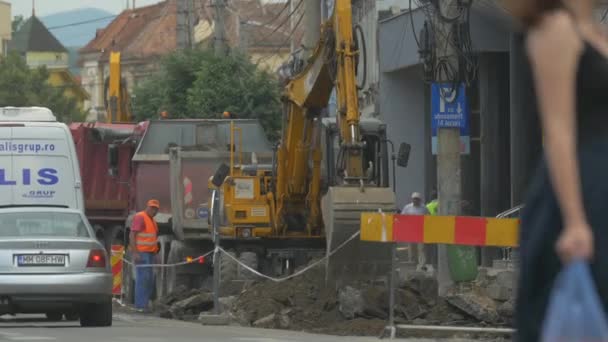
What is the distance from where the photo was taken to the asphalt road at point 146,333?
16.4m

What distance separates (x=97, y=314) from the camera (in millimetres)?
19391

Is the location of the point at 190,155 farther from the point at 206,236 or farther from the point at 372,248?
the point at 372,248

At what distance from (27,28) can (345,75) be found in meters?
144

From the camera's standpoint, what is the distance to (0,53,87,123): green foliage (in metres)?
97.3

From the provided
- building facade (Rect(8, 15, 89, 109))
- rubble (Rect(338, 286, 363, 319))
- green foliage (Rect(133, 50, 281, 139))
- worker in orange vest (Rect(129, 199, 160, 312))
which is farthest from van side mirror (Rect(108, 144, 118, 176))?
A: building facade (Rect(8, 15, 89, 109))

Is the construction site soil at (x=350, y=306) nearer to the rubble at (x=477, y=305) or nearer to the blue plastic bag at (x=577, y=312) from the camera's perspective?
the rubble at (x=477, y=305)

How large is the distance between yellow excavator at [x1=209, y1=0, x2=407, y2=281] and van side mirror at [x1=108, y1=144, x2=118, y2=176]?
3.94 meters

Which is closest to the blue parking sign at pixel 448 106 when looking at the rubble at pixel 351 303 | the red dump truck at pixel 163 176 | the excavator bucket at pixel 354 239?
the excavator bucket at pixel 354 239

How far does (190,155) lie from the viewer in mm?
27125

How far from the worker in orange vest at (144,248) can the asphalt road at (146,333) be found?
5.15 metres

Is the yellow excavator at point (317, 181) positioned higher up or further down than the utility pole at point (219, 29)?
further down

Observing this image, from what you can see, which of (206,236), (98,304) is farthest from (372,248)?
(206,236)

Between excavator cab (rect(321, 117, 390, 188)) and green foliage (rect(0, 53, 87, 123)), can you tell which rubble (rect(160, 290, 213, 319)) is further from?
green foliage (rect(0, 53, 87, 123))

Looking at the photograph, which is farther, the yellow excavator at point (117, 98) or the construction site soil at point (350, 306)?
the yellow excavator at point (117, 98)
